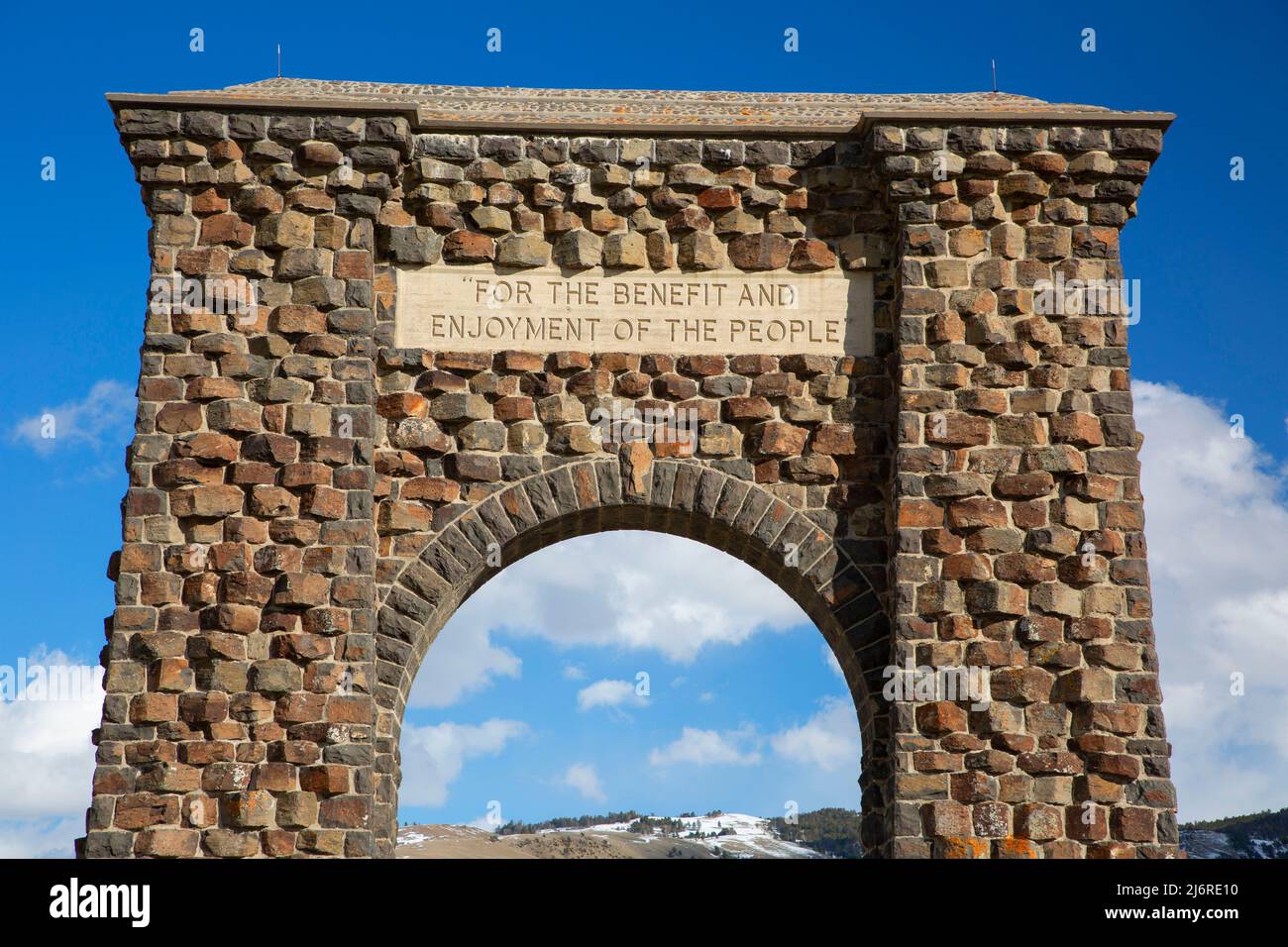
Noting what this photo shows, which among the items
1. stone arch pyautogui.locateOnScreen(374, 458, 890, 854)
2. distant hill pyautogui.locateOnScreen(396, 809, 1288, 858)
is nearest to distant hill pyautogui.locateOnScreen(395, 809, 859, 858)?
distant hill pyautogui.locateOnScreen(396, 809, 1288, 858)

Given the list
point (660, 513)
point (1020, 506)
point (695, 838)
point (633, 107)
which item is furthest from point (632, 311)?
point (695, 838)

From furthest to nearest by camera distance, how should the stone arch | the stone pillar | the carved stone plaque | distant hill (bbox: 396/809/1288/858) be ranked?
distant hill (bbox: 396/809/1288/858)
the carved stone plaque
the stone arch
the stone pillar

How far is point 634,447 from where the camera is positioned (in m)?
9.66

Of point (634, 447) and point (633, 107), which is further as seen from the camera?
point (633, 107)

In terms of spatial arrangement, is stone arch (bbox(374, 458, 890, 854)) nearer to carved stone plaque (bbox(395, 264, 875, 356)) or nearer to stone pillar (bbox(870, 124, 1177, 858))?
stone pillar (bbox(870, 124, 1177, 858))

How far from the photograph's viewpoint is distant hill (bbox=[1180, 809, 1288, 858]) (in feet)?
47.9

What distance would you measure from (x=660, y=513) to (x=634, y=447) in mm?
455

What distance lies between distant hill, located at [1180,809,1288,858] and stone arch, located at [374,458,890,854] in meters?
5.32

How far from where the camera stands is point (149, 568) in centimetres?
922

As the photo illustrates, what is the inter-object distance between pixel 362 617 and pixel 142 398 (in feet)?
6.41

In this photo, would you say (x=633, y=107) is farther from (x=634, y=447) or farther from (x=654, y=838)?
(x=654, y=838)

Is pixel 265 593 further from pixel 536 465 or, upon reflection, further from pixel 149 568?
pixel 536 465

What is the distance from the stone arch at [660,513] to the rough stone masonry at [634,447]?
0.03 m

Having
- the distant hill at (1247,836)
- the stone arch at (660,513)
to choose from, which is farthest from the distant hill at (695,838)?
the stone arch at (660,513)
